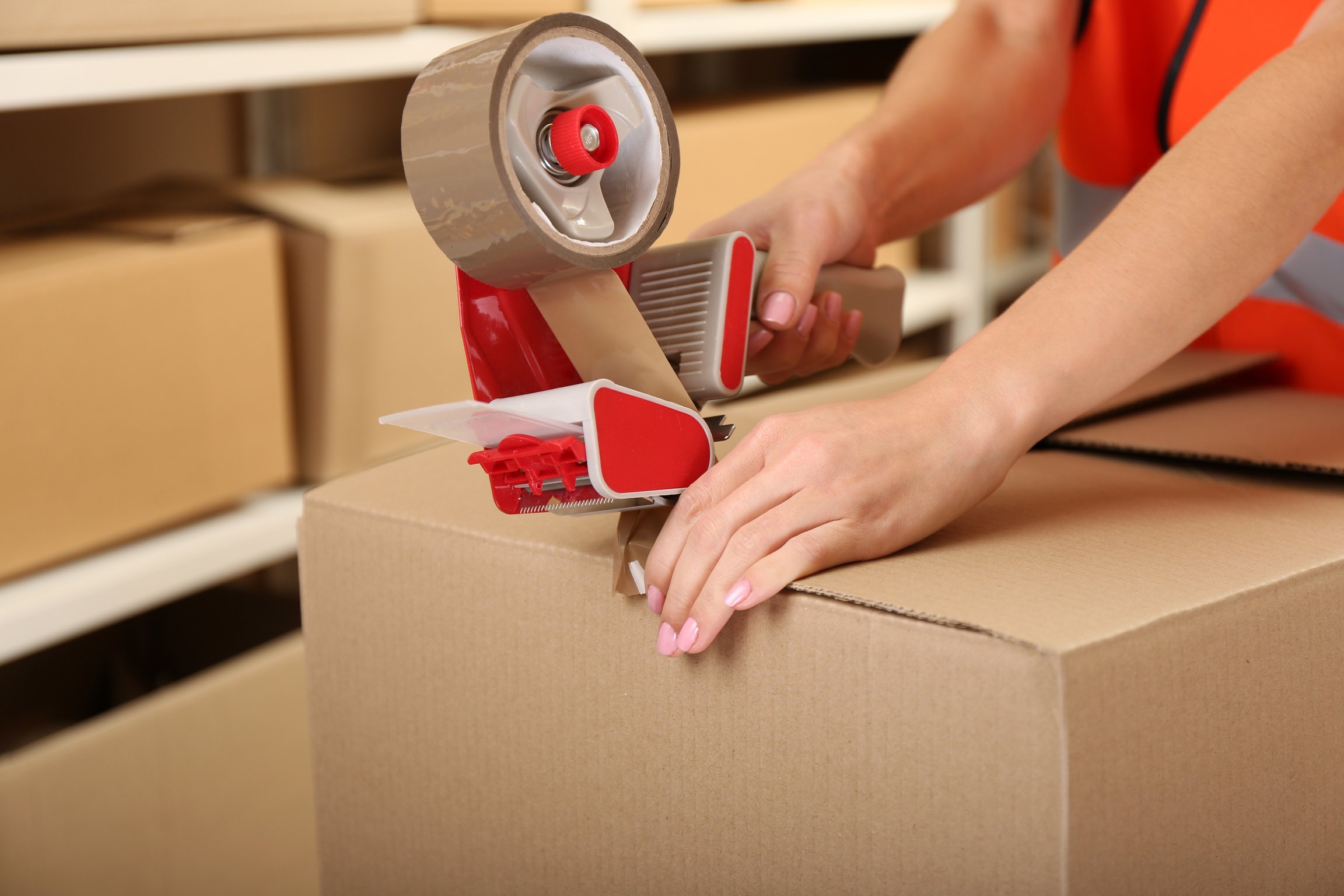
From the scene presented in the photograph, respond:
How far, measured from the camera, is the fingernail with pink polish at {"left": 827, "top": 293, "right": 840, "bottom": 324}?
25.2 inches

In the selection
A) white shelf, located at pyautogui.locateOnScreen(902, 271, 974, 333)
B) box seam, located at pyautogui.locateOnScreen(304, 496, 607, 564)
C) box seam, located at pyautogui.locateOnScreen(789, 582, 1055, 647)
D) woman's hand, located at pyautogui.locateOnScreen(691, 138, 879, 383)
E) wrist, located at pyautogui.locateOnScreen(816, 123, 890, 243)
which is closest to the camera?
box seam, located at pyautogui.locateOnScreen(789, 582, 1055, 647)

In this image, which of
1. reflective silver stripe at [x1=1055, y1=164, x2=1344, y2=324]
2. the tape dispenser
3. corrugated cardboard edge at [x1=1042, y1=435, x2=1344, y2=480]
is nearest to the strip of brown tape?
the tape dispenser

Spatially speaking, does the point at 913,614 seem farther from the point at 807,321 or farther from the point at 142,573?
the point at 142,573

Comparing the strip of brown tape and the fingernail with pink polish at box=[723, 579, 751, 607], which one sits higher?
the strip of brown tape

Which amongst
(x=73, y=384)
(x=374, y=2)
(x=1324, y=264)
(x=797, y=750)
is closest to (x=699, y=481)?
(x=797, y=750)

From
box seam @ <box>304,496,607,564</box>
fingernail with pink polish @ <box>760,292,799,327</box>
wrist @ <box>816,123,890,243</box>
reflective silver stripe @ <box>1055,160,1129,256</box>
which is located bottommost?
box seam @ <box>304,496,607,564</box>

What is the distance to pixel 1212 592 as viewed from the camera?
0.43 metres

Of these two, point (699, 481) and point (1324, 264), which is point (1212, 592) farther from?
point (1324, 264)

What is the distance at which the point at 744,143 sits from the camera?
1320 mm

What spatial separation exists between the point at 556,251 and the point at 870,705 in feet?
0.62

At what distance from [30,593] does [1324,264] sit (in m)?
0.83

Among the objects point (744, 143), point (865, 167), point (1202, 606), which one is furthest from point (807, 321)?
point (744, 143)

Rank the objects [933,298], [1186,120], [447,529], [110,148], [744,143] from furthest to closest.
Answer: [933,298] → [744,143] → [110,148] → [1186,120] → [447,529]

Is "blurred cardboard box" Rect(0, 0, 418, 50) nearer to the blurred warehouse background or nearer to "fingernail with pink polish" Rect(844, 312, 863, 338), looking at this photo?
the blurred warehouse background
